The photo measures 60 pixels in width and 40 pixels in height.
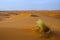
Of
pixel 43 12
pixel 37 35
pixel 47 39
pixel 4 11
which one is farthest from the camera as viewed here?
pixel 43 12

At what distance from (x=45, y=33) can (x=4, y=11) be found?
4.39 m

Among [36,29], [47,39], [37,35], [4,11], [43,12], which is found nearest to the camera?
[47,39]

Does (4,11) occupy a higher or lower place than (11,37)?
higher

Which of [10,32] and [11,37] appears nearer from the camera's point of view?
[11,37]

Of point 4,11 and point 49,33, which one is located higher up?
point 4,11

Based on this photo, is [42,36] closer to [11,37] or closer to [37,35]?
[37,35]

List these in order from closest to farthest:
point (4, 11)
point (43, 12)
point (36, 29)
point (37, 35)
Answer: point (37, 35), point (36, 29), point (4, 11), point (43, 12)

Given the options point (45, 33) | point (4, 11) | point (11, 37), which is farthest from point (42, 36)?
point (4, 11)

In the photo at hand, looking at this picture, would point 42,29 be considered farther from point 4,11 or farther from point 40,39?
point 4,11

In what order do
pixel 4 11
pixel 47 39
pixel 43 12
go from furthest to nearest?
1. pixel 43 12
2. pixel 4 11
3. pixel 47 39

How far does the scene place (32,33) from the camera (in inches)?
132

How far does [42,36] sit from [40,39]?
14 centimetres

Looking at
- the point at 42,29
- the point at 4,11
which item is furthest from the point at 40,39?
the point at 4,11

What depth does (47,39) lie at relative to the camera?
3025 mm
